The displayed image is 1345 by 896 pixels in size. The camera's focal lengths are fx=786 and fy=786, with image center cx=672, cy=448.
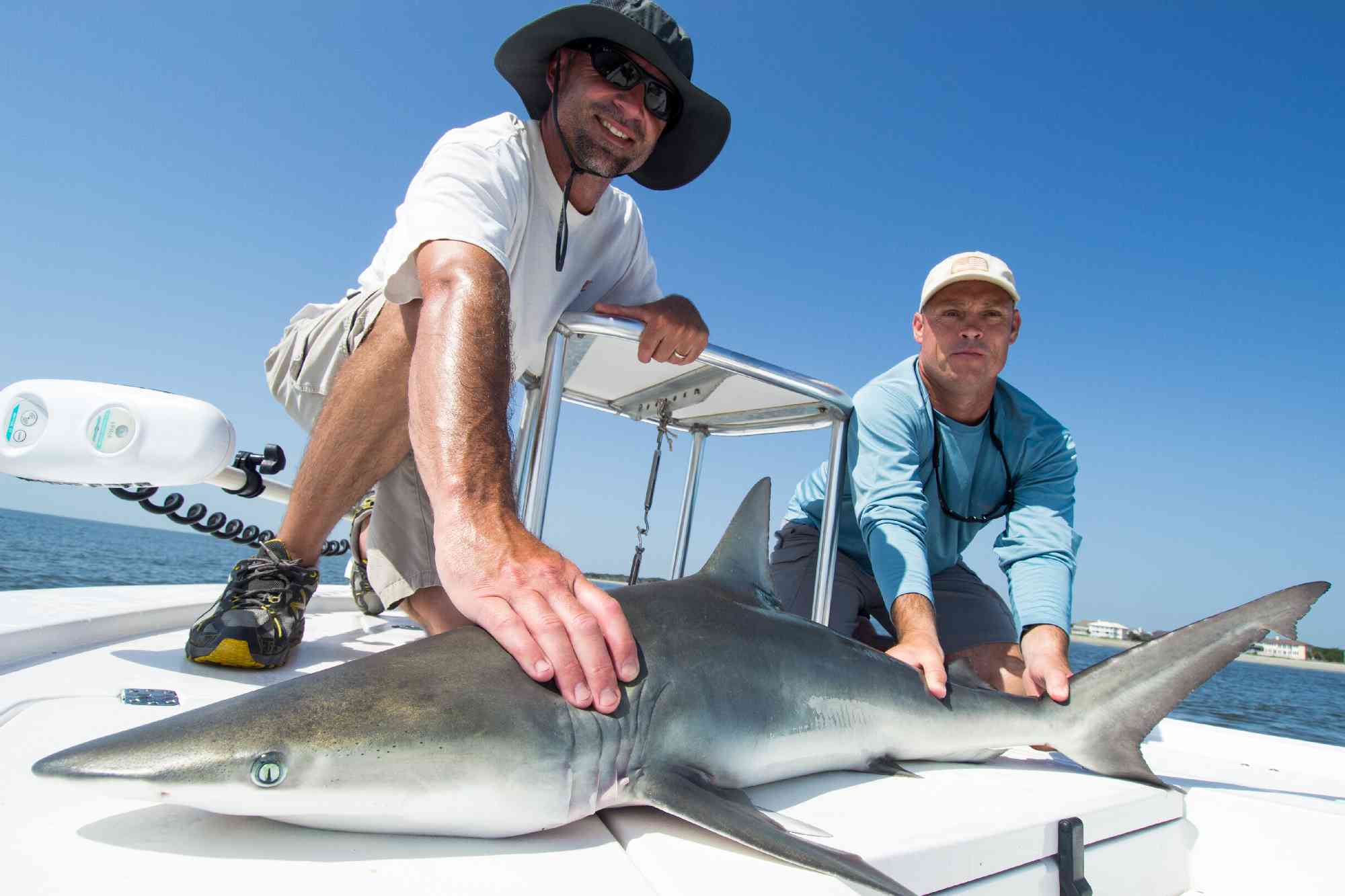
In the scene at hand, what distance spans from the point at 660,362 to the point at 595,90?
3.62 ft

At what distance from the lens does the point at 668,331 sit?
288 cm

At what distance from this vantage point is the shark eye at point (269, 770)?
3.50 feet

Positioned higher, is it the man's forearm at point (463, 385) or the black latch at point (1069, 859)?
the man's forearm at point (463, 385)

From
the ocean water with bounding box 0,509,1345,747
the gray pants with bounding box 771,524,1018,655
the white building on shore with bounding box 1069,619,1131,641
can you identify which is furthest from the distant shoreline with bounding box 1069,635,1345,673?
the gray pants with bounding box 771,524,1018,655

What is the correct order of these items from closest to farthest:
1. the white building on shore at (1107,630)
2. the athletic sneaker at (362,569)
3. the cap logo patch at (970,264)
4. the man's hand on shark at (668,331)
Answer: the man's hand on shark at (668,331) → the athletic sneaker at (362,569) → the cap logo patch at (970,264) → the white building on shore at (1107,630)

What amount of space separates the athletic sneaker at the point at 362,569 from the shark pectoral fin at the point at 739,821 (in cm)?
189

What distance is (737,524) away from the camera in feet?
7.20

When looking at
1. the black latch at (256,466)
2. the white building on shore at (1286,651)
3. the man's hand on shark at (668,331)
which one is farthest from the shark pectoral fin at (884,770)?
the white building on shore at (1286,651)

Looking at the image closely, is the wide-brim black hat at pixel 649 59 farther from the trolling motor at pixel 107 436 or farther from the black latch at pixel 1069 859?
the black latch at pixel 1069 859

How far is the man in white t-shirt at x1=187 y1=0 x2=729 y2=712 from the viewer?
1.45 m

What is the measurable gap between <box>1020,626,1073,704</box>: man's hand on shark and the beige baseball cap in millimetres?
1647

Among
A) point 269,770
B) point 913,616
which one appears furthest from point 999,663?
point 269,770

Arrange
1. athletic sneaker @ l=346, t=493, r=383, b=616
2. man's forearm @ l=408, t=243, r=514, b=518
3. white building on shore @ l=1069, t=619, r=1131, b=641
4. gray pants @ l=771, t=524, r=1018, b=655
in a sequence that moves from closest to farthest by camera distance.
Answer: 1. man's forearm @ l=408, t=243, r=514, b=518
2. athletic sneaker @ l=346, t=493, r=383, b=616
3. gray pants @ l=771, t=524, r=1018, b=655
4. white building on shore @ l=1069, t=619, r=1131, b=641

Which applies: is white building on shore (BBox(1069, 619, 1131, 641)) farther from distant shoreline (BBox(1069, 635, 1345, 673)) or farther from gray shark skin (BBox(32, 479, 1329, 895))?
gray shark skin (BBox(32, 479, 1329, 895))
